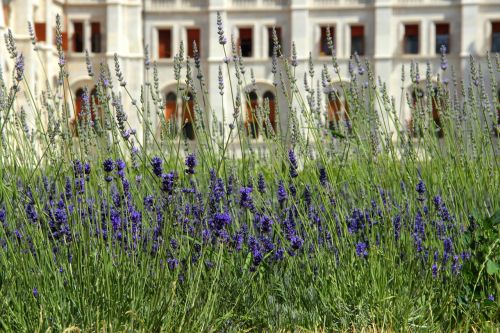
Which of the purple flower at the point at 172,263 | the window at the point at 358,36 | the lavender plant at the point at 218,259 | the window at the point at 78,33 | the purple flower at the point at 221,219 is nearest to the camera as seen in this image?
the purple flower at the point at 221,219

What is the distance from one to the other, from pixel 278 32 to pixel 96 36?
6.66 metres

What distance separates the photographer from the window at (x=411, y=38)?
35.7 metres

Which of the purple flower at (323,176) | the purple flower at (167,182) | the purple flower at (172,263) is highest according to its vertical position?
the purple flower at (167,182)

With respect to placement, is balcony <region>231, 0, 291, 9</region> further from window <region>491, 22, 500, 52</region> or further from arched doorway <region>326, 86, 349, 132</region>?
arched doorway <region>326, 86, 349, 132</region>

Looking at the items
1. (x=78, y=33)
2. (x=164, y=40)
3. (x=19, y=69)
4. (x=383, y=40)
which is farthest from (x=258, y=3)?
(x=19, y=69)

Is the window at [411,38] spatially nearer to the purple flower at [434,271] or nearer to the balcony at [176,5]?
the balcony at [176,5]

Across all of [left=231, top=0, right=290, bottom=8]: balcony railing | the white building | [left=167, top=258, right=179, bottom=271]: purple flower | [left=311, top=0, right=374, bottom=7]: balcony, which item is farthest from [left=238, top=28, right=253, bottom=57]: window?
[left=167, top=258, right=179, bottom=271]: purple flower

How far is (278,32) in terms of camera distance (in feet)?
116

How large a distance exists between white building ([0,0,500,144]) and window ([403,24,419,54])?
0.12 feet

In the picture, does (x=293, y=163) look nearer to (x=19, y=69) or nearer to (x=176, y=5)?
(x=19, y=69)

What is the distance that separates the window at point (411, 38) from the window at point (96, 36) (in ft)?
36.6

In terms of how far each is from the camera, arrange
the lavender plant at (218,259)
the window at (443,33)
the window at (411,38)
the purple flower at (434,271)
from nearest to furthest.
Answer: the lavender plant at (218,259), the purple flower at (434,271), the window at (443,33), the window at (411,38)

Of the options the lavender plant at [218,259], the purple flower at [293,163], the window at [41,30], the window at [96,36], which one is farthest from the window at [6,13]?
the purple flower at [293,163]

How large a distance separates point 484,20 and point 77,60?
14.7 metres
